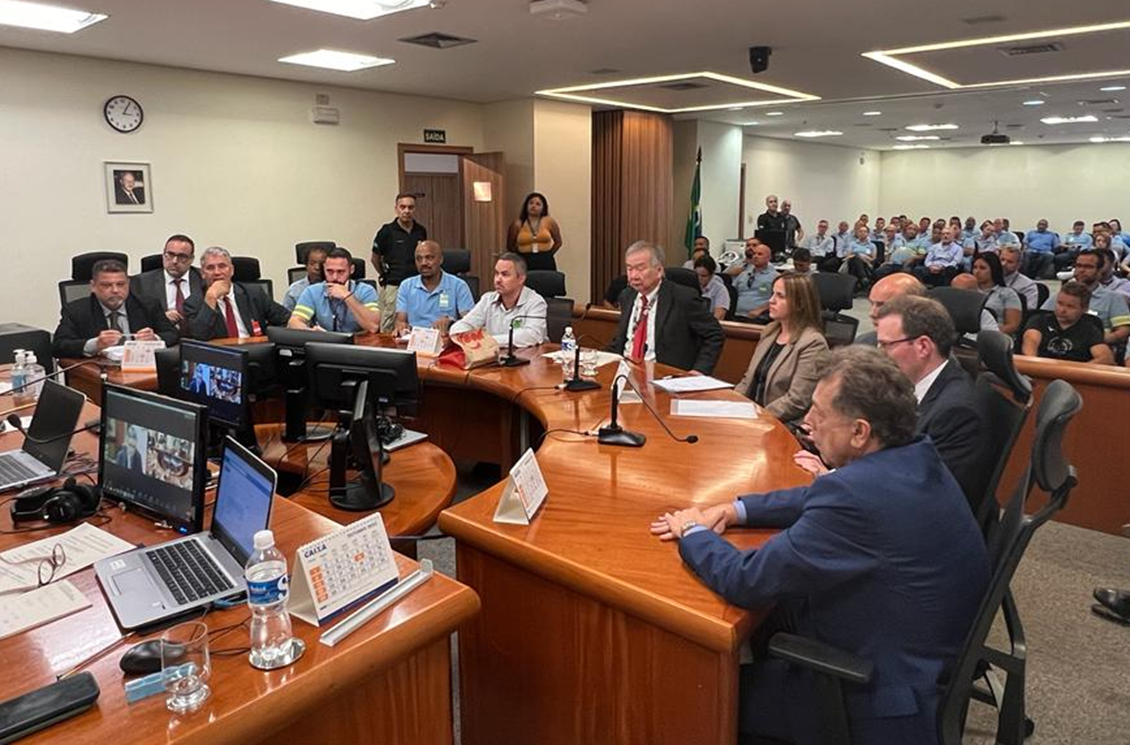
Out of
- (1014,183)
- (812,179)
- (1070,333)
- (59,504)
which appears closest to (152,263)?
(59,504)

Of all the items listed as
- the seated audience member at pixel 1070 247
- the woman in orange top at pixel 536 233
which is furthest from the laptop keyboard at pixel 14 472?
the seated audience member at pixel 1070 247

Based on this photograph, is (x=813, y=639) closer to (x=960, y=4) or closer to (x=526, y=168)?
(x=960, y=4)

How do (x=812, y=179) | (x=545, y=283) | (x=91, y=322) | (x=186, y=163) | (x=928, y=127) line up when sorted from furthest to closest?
1. (x=812, y=179)
2. (x=928, y=127)
3. (x=186, y=163)
4. (x=545, y=283)
5. (x=91, y=322)

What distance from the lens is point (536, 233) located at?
768 cm

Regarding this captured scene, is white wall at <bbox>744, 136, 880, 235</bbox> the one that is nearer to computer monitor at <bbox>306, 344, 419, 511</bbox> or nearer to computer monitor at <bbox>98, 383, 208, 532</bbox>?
computer monitor at <bbox>306, 344, 419, 511</bbox>

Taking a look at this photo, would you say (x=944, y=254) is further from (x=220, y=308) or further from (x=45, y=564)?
(x=45, y=564)

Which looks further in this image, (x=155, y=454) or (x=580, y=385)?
(x=580, y=385)

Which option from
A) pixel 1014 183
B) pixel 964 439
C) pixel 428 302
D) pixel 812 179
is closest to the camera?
pixel 964 439

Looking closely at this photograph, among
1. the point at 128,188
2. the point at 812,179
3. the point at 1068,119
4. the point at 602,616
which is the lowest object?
the point at 602,616

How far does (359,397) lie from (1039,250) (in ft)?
54.8

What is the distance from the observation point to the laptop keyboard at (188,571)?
5.07 ft

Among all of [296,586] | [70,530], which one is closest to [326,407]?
[70,530]

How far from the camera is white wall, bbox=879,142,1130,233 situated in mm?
16938

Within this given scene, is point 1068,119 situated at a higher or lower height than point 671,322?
higher
